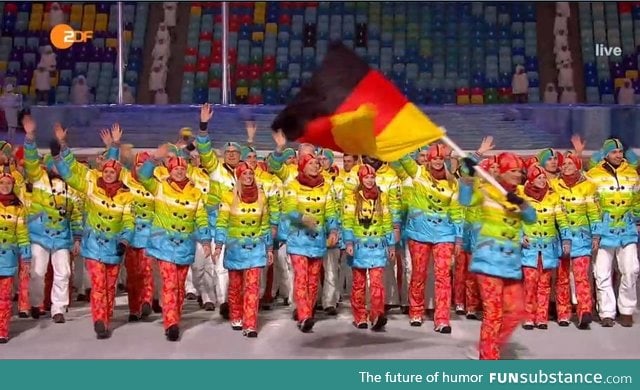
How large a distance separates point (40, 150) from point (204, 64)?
3.56 meters

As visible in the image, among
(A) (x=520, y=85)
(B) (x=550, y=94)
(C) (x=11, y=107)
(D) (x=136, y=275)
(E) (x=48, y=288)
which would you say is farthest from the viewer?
(A) (x=520, y=85)

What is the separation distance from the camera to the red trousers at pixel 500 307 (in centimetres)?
857

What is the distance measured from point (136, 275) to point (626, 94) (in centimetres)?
560

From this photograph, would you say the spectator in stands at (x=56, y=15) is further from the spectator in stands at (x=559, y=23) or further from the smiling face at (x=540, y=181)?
the smiling face at (x=540, y=181)

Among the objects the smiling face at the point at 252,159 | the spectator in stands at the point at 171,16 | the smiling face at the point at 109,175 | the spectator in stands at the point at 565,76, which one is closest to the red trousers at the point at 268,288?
the smiling face at the point at 252,159

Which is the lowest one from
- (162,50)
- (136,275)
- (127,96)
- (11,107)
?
(136,275)

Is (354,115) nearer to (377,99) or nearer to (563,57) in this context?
(377,99)

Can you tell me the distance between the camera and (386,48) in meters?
14.4

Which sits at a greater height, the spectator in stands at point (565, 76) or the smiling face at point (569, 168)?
the spectator in stands at point (565, 76)

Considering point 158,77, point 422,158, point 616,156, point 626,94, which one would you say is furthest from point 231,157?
point 626,94

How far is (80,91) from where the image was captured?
13422 millimetres

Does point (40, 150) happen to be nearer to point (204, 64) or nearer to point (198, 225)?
point (198, 225)

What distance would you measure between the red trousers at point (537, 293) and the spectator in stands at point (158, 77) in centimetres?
560
